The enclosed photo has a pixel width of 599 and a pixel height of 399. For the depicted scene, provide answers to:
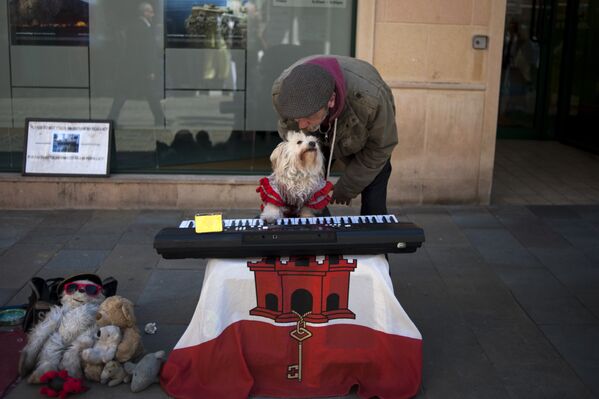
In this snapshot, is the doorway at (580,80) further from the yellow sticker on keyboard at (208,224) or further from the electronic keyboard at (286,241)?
the yellow sticker on keyboard at (208,224)

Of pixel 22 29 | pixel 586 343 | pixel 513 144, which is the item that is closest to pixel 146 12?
pixel 22 29

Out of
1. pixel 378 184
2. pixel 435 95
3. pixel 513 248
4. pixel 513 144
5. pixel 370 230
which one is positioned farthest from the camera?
pixel 513 144

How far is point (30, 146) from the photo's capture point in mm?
7633

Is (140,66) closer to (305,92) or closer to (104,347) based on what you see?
(104,347)

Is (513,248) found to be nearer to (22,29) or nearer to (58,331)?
(58,331)

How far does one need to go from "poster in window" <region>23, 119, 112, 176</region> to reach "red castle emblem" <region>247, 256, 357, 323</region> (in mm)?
4123

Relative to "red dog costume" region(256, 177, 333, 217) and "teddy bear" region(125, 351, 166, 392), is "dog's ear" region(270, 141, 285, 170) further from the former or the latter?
"teddy bear" region(125, 351, 166, 392)

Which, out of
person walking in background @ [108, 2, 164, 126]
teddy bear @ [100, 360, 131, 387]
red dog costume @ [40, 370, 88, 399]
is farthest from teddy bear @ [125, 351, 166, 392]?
person walking in background @ [108, 2, 164, 126]

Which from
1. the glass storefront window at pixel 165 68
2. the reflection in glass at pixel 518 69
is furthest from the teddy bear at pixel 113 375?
the reflection in glass at pixel 518 69

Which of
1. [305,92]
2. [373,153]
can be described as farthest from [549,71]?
[305,92]

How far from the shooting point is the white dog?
12.9 feet

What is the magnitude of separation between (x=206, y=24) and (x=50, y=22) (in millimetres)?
1530

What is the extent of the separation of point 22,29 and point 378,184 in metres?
4.70

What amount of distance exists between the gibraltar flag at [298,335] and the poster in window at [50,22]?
4.55 meters
